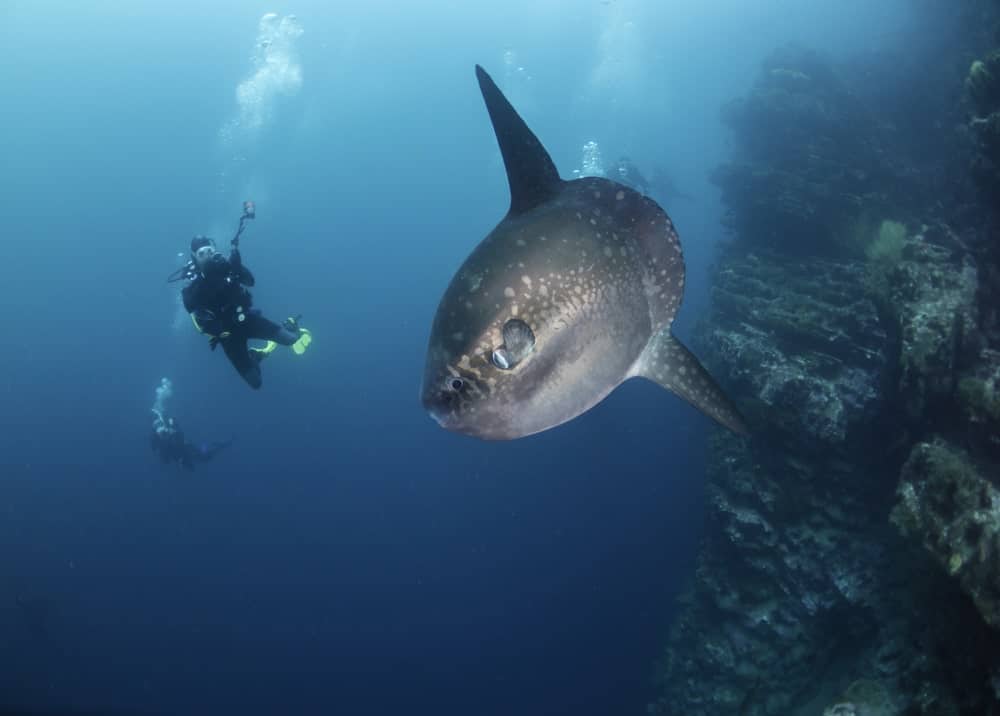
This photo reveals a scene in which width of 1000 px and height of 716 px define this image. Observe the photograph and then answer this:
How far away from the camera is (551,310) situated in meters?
1.67

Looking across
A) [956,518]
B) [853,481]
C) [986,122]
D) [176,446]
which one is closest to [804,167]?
[986,122]

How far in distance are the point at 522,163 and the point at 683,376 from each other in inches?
44.2

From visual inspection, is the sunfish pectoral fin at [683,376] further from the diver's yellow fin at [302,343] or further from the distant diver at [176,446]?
the distant diver at [176,446]

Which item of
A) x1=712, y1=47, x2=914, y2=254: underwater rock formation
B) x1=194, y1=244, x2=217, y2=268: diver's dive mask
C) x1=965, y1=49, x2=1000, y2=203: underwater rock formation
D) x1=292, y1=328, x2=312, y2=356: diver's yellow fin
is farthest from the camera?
x1=712, y1=47, x2=914, y2=254: underwater rock formation

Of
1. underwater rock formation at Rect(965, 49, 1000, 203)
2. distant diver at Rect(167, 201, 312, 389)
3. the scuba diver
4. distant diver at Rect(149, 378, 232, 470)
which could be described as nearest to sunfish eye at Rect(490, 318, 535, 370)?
distant diver at Rect(167, 201, 312, 389)

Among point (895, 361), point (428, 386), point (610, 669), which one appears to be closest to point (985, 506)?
point (895, 361)

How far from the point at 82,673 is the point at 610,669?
34.3 meters

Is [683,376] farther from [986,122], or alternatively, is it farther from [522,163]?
[986,122]

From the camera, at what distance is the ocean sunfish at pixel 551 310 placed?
63.1 inches

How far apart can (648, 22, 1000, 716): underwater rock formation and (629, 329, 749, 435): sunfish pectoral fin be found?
2921mm

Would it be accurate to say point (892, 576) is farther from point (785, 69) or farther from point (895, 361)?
point (785, 69)

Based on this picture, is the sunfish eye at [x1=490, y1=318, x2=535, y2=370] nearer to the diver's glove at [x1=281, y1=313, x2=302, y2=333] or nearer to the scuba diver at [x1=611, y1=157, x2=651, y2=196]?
the diver's glove at [x1=281, y1=313, x2=302, y2=333]

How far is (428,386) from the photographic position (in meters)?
1.67

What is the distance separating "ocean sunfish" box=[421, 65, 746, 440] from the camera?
1603 mm
